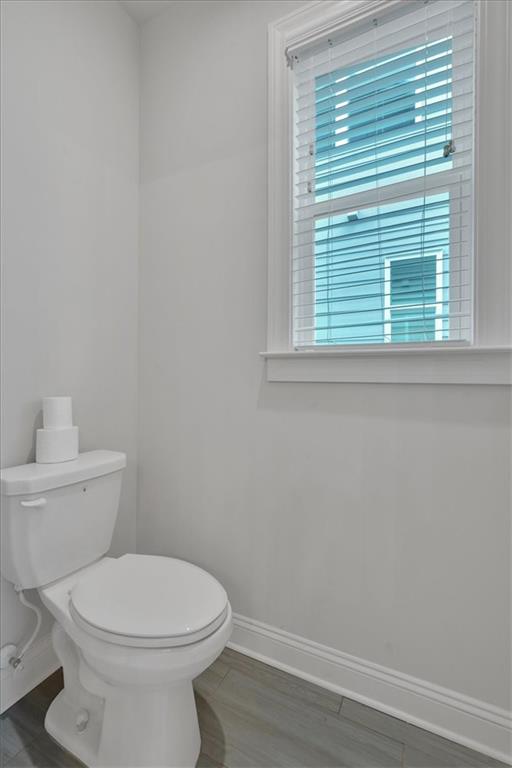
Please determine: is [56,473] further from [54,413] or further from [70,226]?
[70,226]

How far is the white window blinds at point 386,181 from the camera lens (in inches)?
42.1

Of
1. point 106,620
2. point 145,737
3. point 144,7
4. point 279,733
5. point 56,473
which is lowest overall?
point 279,733

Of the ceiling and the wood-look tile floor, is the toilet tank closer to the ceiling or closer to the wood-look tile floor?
the wood-look tile floor

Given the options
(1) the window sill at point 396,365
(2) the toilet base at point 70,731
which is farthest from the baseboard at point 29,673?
(1) the window sill at point 396,365

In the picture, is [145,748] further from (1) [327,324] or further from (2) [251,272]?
(2) [251,272]

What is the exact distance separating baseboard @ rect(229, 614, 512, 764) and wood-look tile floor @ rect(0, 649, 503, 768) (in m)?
0.02

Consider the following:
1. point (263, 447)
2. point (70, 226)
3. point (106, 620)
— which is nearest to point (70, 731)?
point (106, 620)

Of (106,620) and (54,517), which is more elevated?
(54,517)

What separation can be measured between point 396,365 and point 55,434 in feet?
3.64

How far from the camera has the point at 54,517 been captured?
1.11 meters

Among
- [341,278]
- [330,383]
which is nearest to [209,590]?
[330,383]

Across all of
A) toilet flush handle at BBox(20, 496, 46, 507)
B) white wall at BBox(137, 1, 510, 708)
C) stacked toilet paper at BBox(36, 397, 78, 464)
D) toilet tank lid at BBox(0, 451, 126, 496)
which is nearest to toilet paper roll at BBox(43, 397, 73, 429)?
stacked toilet paper at BBox(36, 397, 78, 464)

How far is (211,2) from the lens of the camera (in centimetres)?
145

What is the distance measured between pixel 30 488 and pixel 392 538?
1.08 m
